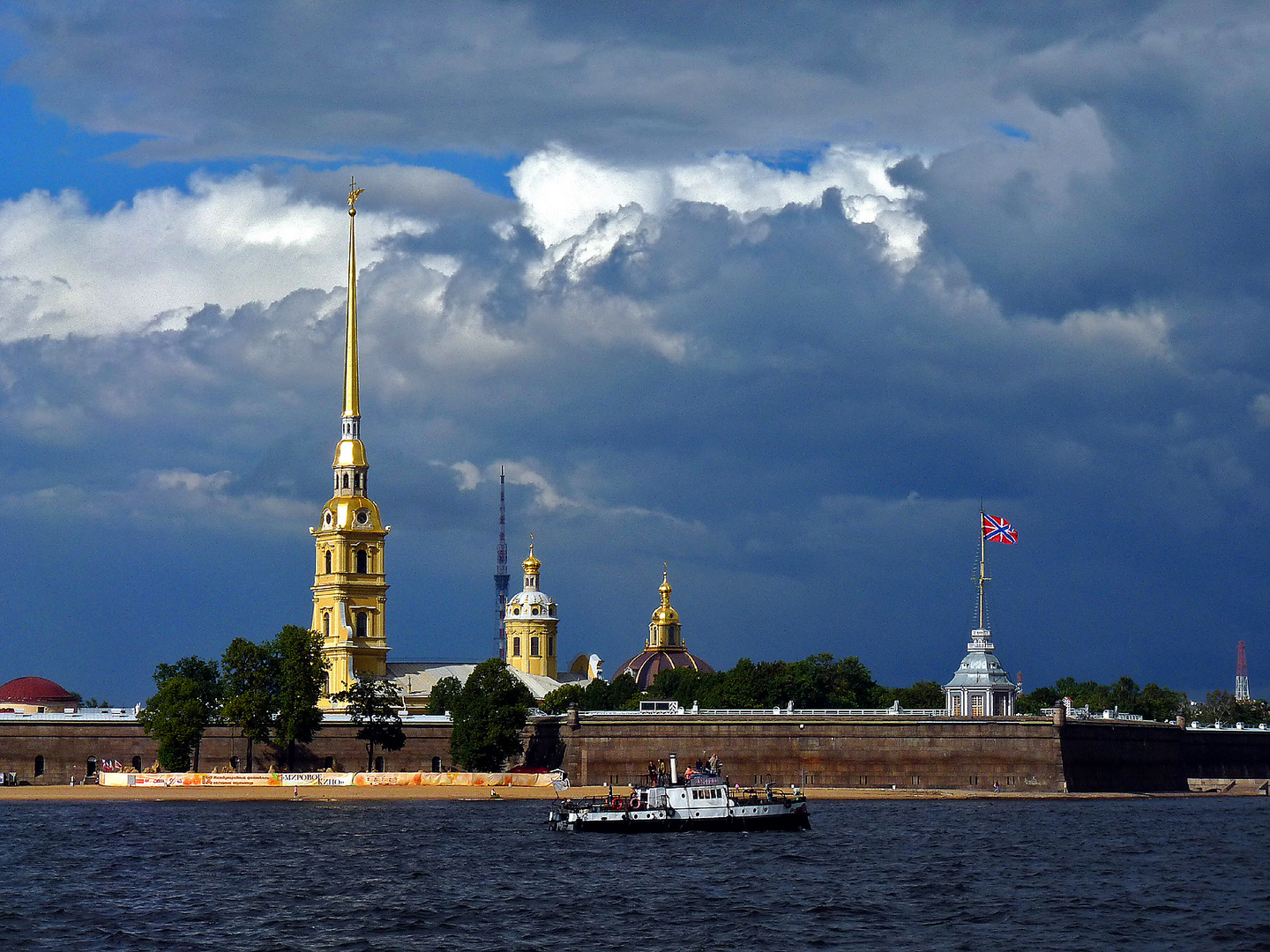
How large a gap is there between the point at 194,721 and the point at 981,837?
5603 centimetres

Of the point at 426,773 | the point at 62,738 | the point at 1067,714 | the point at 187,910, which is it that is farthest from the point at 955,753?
the point at 187,910

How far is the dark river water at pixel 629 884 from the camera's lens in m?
61.4

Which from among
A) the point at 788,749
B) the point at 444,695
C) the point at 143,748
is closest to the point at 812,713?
the point at 788,749

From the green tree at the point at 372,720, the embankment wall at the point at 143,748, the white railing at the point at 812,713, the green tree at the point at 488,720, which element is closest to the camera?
the white railing at the point at 812,713

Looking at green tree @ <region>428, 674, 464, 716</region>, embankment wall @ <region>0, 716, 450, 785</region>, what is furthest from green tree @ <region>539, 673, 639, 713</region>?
embankment wall @ <region>0, 716, 450, 785</region>

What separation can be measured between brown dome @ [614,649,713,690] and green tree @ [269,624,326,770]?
58014 mm

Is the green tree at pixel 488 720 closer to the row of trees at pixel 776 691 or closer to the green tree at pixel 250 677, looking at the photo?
the green tree at pixel 250 677

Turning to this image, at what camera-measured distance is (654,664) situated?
630 ft

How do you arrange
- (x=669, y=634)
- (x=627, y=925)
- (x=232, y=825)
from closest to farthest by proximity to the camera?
1. (x=627, y=925)
2. (x=232, y=825)
3. (x=669, y=634)

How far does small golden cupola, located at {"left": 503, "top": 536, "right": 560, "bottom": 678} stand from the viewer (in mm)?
190375

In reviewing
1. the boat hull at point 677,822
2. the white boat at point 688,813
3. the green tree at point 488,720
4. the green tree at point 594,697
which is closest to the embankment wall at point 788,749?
the green tree at point 488,720

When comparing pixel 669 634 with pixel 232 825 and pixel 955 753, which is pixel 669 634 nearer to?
pixel 955 753

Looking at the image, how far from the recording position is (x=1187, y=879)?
75.9 m

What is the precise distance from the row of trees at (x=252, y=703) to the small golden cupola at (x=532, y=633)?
185 feet
